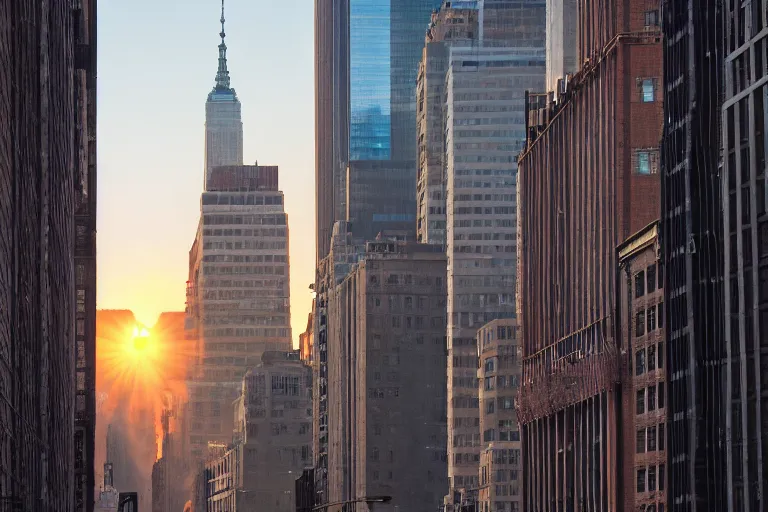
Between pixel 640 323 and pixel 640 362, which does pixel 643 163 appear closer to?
pixel 640 323

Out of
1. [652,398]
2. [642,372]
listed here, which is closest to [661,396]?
[652,398]

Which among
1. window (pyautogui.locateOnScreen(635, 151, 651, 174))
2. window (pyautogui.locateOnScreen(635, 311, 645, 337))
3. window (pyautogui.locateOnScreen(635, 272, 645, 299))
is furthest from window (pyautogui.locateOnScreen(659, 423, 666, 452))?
window (pyautogui.locateOnScreen(635, 151, 651, 174))

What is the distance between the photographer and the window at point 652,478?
584 ft

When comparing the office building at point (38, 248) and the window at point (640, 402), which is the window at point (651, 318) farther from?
the office building at point (38, 248)

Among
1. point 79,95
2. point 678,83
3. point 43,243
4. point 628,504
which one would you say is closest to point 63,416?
point 43,243

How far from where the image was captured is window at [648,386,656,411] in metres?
179

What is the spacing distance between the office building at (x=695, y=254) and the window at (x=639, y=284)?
2180cm

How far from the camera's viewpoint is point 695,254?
492 feet

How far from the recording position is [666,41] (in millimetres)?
161375

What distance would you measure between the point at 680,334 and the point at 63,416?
4782 centimetres

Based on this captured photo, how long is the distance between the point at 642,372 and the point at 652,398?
400 centimetres

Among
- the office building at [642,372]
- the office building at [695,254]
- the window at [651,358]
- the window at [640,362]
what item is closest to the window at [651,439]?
the office building at [642,372]

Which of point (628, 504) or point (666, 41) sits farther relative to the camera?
point (628, 504)

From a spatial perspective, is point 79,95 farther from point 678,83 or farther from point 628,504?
point 628,504
